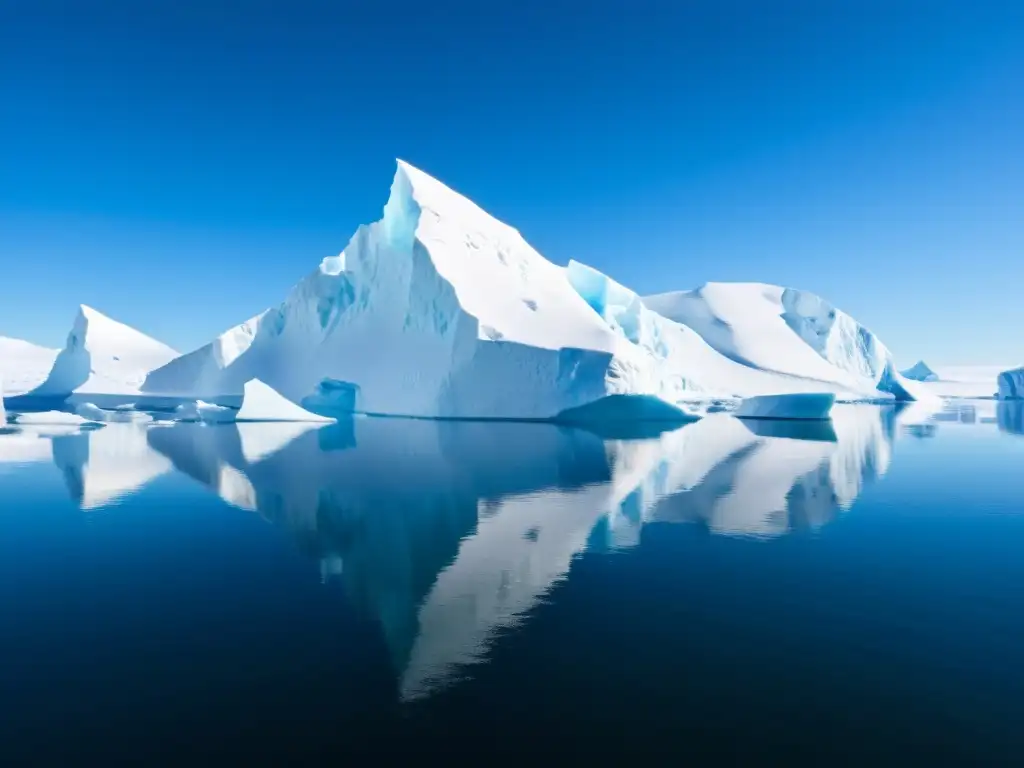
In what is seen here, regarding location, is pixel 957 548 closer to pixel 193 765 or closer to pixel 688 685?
A: pixel 688 685

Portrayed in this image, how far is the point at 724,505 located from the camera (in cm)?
828

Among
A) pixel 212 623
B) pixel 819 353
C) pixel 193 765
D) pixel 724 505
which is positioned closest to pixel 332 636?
pixel 212 623

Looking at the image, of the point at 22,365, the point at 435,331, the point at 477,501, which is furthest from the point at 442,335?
the point at 22,365

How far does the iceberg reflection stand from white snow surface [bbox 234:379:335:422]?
6.02 metres

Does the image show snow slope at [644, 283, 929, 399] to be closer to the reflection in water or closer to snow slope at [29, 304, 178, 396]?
the reflection in water

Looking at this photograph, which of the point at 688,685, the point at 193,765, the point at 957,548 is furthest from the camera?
the point at 957,548

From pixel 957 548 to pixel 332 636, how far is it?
578cm

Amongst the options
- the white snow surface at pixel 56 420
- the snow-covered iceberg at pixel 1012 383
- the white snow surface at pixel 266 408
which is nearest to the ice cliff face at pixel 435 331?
the white snow surface at pixel 266 408

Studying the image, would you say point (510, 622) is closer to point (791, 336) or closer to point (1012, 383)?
point (791, 336)

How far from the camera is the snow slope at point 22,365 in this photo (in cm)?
4631

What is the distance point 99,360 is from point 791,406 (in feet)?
112

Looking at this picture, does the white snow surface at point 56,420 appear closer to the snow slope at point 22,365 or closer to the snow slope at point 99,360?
the snow slope at point 99,360

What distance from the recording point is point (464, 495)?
8828 mm

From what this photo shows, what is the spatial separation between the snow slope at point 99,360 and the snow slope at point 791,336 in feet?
116
